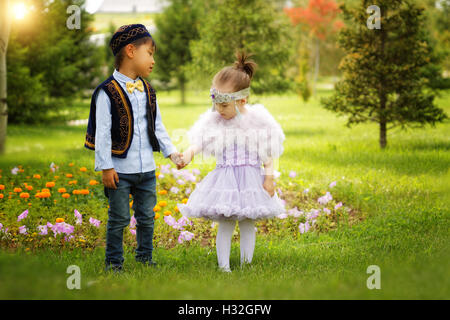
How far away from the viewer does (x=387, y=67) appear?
9086 mm

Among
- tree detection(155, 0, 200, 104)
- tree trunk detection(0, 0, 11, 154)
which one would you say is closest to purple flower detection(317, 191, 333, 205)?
tree trunk detection(0, 0, 11, 154)

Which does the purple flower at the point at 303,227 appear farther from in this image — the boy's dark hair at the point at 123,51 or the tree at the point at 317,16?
the tree at the point at 317,16

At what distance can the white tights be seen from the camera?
385 centimetres

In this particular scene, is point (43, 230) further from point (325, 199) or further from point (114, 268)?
point (325, 199)

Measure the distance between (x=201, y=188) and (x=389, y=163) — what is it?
4724mm

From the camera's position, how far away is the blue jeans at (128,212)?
3.63 meters

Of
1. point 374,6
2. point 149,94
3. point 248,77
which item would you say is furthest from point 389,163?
point 149,94

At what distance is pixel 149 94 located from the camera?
374 centimetres

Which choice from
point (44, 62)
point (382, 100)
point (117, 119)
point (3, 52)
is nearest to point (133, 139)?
point (117, 119)

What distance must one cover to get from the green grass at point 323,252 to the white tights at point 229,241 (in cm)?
10

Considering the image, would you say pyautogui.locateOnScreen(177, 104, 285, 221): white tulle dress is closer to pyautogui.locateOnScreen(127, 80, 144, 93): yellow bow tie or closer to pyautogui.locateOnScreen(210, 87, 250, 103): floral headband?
pyautogui.locateOnScreen(210, 87, 250, 103): floral headband

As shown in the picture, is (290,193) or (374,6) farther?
(374,6)

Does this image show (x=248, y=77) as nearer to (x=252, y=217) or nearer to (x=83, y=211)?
(x=252, y=217)

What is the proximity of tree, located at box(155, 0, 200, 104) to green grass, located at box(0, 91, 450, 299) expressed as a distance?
17.0 metres
